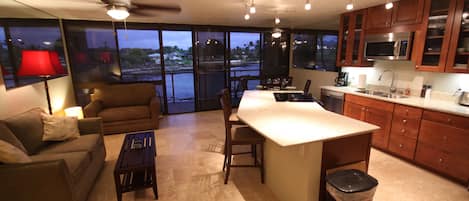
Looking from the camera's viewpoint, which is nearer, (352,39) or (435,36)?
(435,36)

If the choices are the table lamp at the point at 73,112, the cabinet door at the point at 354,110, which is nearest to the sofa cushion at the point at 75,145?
the table lamp at the point at 73,112

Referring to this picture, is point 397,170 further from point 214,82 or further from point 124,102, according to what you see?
point 124,102

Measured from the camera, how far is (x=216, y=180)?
2.68m

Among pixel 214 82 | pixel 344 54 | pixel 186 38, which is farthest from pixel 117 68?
pixel 344 54

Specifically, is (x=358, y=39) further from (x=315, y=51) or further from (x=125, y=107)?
(x=125, y=107)

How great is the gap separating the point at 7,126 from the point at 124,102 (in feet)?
8.39

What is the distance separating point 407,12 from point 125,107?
17.0 ft

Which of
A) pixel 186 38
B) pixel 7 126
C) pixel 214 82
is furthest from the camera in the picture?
pixel 214 82

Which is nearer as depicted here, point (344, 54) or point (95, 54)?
point (344, 54)

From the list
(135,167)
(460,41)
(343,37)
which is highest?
(343,37)

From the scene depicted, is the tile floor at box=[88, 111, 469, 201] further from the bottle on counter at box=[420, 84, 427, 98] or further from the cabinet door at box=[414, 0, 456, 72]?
the cabinet door at box=[414, 0, 456, 72]

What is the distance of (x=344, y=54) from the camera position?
14.1 ft

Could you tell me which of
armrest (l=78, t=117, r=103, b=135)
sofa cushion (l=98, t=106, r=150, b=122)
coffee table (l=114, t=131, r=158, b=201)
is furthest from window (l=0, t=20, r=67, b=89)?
coffee table (l=114, t=131, r=158, b=201)

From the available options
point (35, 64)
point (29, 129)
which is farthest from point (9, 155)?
point (35, 64)
